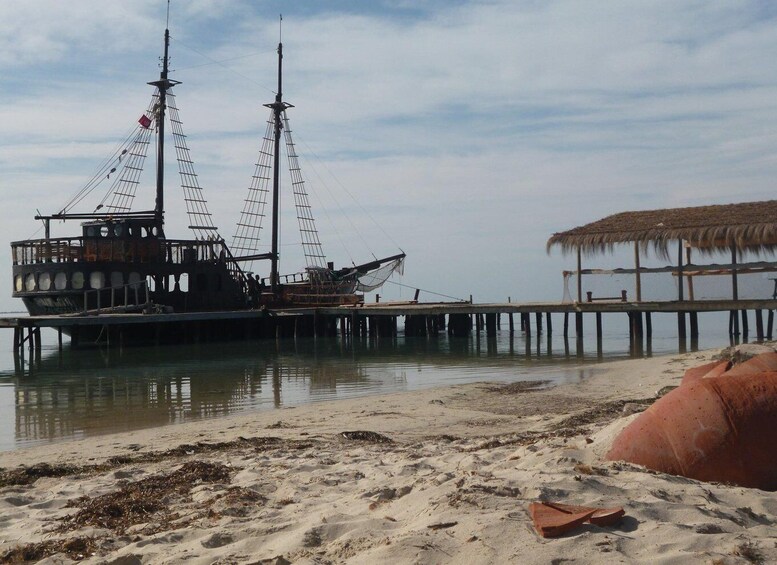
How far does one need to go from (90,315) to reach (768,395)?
30.7 metres

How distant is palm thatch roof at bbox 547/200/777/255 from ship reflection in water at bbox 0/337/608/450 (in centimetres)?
456

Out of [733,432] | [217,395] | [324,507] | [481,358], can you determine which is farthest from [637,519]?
[481,358]

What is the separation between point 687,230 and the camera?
1028 inches

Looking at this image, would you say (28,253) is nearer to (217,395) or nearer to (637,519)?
(217,395)

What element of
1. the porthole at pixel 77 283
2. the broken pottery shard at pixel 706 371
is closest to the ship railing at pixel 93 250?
the porthole at pixel 77 283

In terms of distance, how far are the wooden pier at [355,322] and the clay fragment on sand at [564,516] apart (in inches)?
960

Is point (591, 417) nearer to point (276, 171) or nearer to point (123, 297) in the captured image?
point (123, 297)

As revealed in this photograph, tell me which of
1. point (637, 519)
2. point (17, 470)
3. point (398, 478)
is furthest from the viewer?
point (17, 470)

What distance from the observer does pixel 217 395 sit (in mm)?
17672

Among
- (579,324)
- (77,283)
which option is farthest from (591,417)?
(77,283)

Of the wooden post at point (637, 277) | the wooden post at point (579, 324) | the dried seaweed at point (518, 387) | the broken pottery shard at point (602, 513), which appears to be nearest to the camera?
the broken pottery shard at point (602, 513)

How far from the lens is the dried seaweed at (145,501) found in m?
5.14

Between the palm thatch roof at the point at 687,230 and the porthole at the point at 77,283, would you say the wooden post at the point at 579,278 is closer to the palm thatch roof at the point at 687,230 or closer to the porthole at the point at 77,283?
the palm thatch roof at the point at 687,230

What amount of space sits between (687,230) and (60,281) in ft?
83.8
